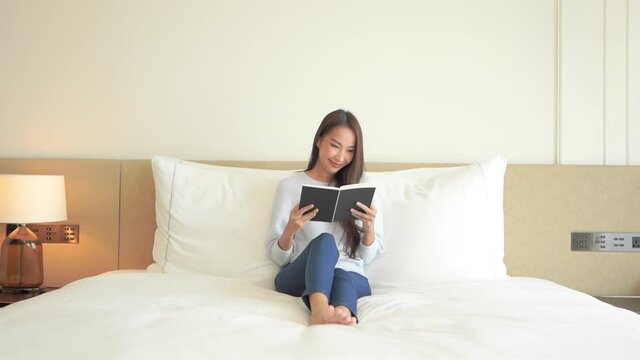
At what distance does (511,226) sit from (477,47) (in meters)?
0.81

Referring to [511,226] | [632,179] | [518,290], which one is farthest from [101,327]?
[632,179]

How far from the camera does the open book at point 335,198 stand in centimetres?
207

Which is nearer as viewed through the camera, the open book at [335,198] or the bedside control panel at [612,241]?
the open book at [335,198]

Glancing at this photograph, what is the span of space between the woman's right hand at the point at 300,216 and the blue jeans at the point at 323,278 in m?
0.10

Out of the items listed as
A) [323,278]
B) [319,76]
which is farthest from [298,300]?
[319,76]

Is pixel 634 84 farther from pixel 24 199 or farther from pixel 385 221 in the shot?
pixel 24 199

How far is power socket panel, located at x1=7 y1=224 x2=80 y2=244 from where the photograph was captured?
2834 mm

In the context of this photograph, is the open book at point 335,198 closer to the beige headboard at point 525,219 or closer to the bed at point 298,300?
the bed at point 298,300

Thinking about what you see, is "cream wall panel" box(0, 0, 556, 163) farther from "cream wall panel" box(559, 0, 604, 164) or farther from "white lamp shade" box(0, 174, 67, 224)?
"white lamp shade" box(0, 174, 67, 224)

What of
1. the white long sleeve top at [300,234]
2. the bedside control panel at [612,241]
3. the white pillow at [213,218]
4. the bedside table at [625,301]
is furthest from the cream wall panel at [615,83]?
the white pillow at [213,218]

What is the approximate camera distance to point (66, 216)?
275 centimetres

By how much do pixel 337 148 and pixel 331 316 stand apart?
2.60 feet

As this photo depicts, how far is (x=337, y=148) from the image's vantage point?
2.34m

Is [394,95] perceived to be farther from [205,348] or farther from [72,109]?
[205,348]
